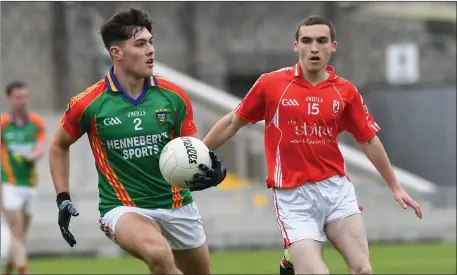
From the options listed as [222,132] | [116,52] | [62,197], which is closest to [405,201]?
[222,132]

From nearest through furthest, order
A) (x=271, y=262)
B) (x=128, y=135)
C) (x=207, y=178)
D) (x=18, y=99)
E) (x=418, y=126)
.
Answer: (x=207, y=178) → (x=128, y=135) → (x=18, y=99) → (x=271, y=262) → (x=418, y=126)

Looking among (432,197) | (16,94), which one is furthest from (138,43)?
(432,197)

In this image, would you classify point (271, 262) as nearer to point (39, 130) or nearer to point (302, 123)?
point (39, 130)

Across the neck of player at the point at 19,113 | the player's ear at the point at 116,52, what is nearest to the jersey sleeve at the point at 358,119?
the player's ear at the point at 116,52

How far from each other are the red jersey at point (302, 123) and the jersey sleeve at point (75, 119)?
4.10 feet

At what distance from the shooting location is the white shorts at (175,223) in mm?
7590

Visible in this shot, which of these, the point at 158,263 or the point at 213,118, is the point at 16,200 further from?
the point at 158,263

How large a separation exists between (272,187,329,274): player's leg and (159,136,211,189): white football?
699 mm

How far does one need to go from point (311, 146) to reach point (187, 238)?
1066 millimetres

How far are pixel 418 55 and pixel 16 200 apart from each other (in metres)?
14.5

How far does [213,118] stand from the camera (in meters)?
19.6

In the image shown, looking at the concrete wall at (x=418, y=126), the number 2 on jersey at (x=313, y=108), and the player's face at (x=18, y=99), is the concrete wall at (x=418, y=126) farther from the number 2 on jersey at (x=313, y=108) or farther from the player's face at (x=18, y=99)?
the number 2 on jersey at (x=313, y=108)

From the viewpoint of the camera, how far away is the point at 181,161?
730 cm

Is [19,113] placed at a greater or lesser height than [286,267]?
greater
